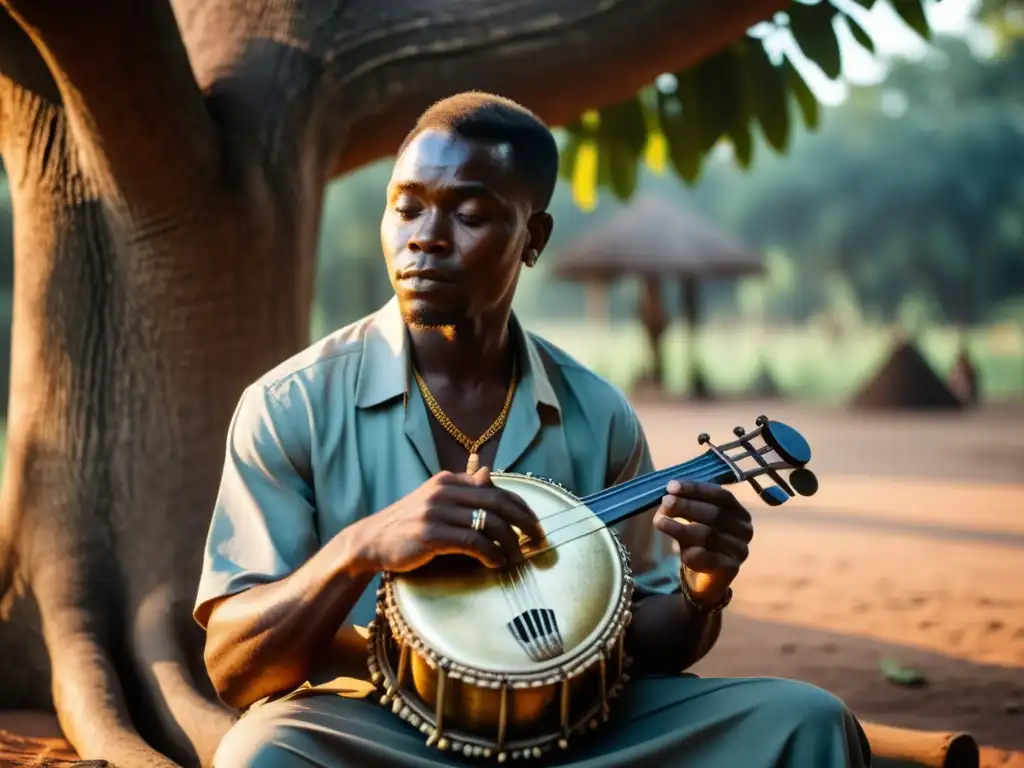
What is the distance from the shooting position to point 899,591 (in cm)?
689

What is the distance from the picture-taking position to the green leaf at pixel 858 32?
16.6 ft

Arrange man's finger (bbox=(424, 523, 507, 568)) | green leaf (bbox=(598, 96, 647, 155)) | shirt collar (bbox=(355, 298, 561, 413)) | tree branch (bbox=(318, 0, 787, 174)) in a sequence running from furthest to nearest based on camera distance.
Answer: green leaf (bbox=(598, 96, 647, 155))
tree branch (bbox=(318, 0, 787, 174))
shirt collar (bbox=(355, 298, 561, 413))
man's finger (bbox=(424, 523, 507, 568))

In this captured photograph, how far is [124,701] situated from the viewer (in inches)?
141

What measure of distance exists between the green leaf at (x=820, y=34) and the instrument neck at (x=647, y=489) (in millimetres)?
3218

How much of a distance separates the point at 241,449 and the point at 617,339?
5399 centimetres

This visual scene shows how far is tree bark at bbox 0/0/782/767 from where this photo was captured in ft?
11.9

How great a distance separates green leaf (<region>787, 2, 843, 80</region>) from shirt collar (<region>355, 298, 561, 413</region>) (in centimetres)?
295

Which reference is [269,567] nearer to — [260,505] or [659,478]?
[260,505]

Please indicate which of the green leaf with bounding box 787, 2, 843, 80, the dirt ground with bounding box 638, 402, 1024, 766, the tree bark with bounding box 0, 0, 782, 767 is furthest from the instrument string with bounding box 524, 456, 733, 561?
the green leaf with bounding box 787, 2, 843, 80

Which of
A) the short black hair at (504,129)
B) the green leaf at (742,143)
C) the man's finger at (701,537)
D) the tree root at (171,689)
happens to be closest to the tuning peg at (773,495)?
the man's finger at (701,537)

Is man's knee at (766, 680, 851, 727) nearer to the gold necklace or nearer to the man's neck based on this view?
the gold necklace

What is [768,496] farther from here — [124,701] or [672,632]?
[124,701]

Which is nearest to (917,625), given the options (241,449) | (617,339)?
(241,449)

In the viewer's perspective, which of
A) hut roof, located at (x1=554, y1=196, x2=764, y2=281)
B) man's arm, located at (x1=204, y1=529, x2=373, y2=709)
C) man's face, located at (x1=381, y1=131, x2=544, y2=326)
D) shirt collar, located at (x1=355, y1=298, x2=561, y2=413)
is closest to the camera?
man's arm, located at (x1=204, y1=529, x2=373, y2=709)
